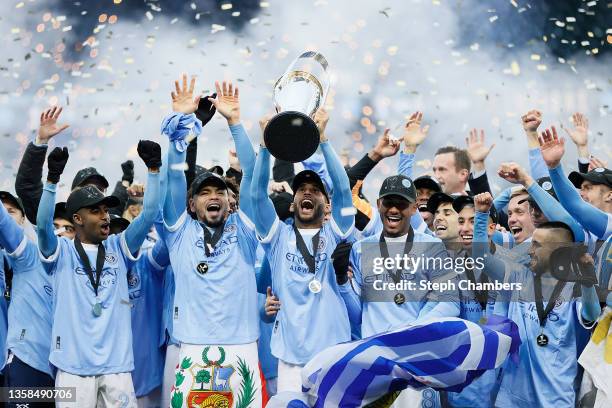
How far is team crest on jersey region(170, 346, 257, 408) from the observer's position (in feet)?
20.2

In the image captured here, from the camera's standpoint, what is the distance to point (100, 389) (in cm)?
616

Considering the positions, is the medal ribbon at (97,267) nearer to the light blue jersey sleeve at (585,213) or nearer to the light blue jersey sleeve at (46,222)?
the light blue jersey sleeve at (46,222)

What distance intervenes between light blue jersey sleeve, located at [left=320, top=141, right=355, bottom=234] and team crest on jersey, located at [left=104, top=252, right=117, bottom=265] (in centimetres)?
142

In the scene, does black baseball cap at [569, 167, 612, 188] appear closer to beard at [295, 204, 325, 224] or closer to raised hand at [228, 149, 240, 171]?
beard at [295, 204, 325, 224]

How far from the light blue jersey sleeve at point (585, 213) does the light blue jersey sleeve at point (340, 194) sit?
4.16 feet

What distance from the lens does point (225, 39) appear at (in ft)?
37.0

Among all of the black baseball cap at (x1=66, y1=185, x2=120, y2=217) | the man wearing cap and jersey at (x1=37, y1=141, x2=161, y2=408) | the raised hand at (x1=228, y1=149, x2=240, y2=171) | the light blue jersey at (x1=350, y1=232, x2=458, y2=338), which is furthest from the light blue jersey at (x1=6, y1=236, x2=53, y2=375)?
the raised hand at (x1=228, y1=149, x2=240, y2=171)

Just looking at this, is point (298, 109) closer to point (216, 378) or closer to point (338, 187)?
point (338, 187)

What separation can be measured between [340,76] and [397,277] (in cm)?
532

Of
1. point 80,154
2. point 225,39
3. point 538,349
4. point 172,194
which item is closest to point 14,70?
point 80,154

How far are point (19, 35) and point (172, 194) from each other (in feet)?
18.9

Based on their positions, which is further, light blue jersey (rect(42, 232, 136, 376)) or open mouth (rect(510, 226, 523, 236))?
open mouth (rect(510, 226, 523, 236))

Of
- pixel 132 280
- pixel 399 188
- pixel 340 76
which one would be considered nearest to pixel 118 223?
pixel 132 280

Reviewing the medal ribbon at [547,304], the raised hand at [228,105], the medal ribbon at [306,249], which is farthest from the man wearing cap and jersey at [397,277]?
the raised hand at [228,105]
